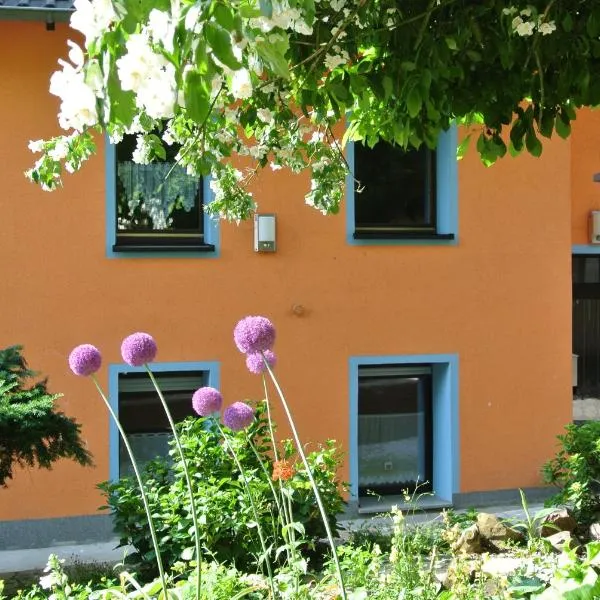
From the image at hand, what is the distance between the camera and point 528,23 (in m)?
4.43

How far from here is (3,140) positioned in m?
9.20

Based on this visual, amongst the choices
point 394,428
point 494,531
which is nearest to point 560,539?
point 494,531

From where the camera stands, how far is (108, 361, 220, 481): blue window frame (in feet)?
31.2

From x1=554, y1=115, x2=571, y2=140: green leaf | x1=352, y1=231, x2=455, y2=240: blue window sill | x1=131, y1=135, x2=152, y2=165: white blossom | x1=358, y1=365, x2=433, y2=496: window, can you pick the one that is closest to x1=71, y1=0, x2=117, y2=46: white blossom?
x1=131, y1=135, x2=152, y2=165: white blossom

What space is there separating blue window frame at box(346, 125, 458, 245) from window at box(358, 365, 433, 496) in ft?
4.40

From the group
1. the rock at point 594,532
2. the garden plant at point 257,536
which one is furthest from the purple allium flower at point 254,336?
the rock at point 594,532

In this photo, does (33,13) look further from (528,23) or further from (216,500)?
(528,23)

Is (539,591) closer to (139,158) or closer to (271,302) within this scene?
(139,158)

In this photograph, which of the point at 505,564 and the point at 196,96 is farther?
the point at 505,564

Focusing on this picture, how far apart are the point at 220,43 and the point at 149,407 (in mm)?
7942

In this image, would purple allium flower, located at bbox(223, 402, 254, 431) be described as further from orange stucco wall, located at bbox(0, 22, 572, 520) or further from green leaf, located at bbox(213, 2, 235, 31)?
orange stucco wall, located at bbox(0, 22, 572, 520)

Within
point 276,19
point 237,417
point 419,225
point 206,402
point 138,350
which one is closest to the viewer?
point 276,19

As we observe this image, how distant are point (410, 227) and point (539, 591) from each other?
6997 millimetres

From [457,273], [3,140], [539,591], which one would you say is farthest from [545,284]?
[539,591]
